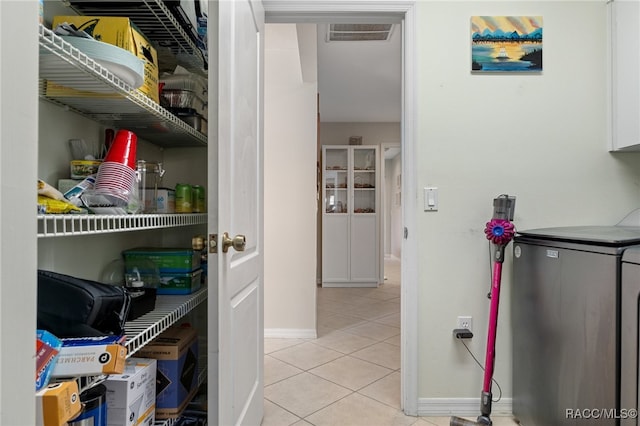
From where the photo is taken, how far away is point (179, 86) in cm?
151

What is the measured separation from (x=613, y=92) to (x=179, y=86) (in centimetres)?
214

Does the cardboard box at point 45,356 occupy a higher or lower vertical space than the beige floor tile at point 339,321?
higher

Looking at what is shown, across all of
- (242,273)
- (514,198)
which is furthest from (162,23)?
(514,198)

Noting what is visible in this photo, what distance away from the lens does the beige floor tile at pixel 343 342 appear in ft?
9.36

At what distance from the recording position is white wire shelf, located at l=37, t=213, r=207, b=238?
72 cm

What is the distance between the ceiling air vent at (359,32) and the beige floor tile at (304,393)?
280cm

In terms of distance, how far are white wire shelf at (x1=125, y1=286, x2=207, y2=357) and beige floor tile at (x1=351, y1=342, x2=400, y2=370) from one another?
5.02ft

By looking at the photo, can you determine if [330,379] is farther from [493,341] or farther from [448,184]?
[448,184]

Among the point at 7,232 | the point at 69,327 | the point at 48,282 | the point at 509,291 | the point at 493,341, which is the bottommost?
the point at 493,341

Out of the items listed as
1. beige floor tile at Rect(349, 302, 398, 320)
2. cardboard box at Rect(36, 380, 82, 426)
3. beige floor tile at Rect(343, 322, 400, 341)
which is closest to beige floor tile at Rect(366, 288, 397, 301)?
beige floor tile at Rect(349, 302, 398, 320)

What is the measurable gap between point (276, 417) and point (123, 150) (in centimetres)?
152

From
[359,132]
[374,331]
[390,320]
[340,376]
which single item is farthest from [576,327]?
[359,132]

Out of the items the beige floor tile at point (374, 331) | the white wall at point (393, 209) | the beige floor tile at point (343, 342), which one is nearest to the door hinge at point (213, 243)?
the beige floor tile at point (343, 342)

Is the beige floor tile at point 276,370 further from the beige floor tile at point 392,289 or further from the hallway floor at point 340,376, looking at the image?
the beige floor tile at point 392,289
